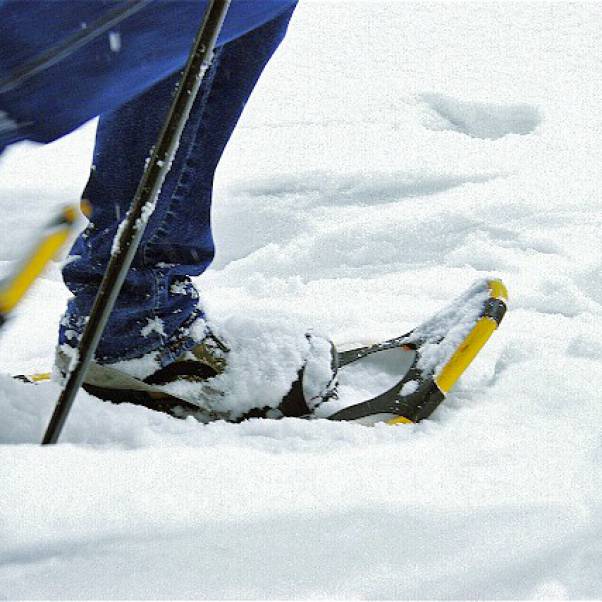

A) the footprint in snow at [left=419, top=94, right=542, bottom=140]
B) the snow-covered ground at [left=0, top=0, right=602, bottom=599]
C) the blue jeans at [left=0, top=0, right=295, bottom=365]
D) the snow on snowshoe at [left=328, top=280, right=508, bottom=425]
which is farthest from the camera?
the footprint in snow at [left=419, top=94, right=542, bottom=140]

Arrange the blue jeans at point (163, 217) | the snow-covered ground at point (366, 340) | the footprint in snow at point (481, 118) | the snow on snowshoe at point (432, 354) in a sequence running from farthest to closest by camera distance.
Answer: the footprint in snow at point (481, 118) < the snow on snowshoe at point (432, 354) < the blue jeans at point (163, 217) < the snow-covered ground at point (366, 340)

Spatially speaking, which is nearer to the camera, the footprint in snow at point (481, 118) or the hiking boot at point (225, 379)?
the hiking boot at point (225, 379)

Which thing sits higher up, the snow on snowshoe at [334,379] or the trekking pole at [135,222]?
the trekking pole at [135,222]

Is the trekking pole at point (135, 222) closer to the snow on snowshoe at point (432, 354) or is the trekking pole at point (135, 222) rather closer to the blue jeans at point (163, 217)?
the blue jeans at point (163, 217)

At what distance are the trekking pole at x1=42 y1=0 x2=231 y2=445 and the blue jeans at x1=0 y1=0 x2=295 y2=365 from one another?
0.24 metres

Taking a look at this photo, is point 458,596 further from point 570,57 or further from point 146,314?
point 570,57

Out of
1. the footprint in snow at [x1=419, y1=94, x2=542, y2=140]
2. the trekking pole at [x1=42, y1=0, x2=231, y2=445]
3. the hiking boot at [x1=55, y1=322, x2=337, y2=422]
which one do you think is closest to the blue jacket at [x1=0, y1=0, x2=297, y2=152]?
the trekking pole at [x1=42, y1=0, x2=231, y2=445]

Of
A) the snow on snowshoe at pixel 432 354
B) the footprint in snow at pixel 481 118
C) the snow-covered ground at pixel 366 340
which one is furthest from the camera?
the footprint in snow at pixel 481 118

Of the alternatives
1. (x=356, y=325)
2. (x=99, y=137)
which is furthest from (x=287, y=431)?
(x=356, y=325)

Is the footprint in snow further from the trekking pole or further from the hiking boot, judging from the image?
the trekking pole

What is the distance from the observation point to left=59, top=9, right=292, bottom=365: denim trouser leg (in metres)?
1.12

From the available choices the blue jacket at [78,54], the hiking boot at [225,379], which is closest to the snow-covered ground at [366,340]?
the hiking boot at [225,379]

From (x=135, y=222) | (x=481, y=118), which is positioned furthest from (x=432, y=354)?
(x=481, y=118)

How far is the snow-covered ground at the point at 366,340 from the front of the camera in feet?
2.46
